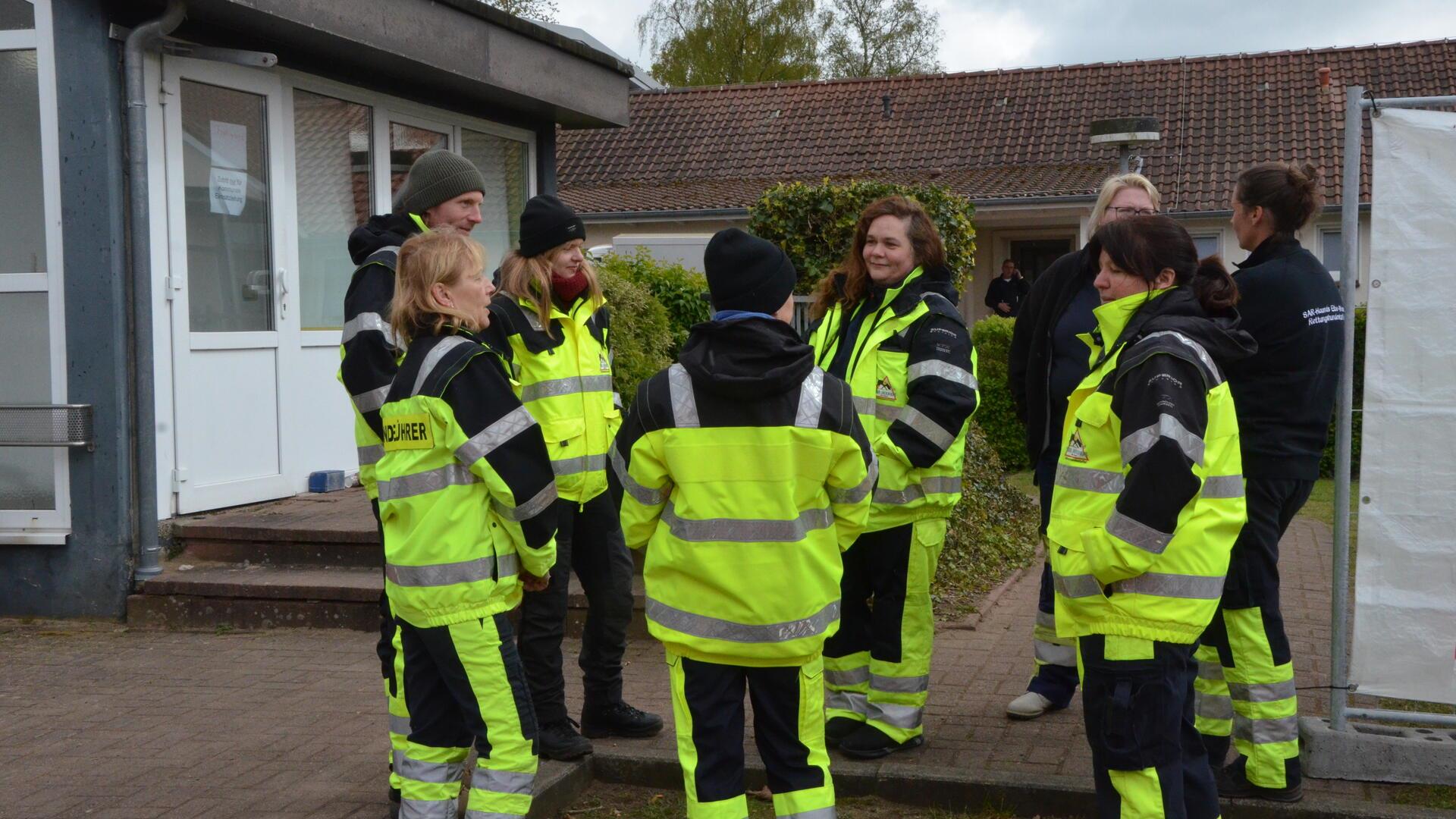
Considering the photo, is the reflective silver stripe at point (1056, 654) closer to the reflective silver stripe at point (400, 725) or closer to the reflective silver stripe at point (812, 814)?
the reflective silver stripe at point (812, 814)

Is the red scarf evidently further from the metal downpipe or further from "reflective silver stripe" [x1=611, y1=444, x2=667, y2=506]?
the metal downpipe

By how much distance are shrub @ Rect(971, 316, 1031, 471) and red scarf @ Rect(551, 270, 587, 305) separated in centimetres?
889

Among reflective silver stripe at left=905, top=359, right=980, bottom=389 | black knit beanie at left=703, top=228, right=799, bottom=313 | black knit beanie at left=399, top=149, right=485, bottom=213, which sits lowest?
reflective silver stripe at left=905, top=359, right=980, bottom=389

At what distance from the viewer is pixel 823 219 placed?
1222 centimetres

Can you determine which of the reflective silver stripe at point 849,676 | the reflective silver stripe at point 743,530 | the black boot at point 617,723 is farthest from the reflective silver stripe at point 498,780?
the reflective silver stripe at point 849,676

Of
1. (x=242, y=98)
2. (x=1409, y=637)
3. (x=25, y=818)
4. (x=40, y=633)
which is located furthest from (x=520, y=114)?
(x=1409, y=637)

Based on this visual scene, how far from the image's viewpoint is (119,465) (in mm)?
6996

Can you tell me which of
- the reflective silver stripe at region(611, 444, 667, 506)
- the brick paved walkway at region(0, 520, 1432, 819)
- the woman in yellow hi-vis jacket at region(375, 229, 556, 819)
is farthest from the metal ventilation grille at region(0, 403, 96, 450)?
the reflective silver stripe at region(611, 444, 667, 506)

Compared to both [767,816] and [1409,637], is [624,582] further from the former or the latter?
[1409,637]

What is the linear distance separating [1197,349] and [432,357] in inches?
77.6

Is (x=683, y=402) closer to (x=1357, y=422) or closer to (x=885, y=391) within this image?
(x=885, y=391)

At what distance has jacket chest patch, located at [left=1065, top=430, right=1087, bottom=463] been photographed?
3.62 meters

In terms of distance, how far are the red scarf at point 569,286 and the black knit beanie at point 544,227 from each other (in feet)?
0.38

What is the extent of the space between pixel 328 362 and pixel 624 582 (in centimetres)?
442
